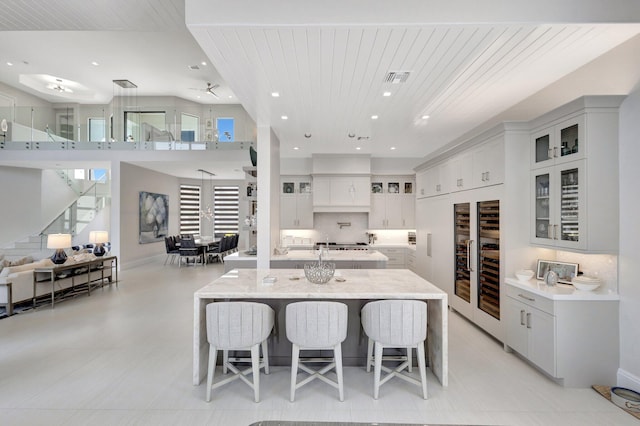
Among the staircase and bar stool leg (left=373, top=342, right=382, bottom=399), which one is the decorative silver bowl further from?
the staircase

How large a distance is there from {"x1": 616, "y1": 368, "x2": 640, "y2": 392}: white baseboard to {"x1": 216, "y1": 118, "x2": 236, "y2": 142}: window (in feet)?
30.3

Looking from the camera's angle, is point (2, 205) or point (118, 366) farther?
point (2, 205)

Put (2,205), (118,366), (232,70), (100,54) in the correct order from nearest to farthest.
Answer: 1. (232,70)
2. (118,366)
3. (100,54)
4. (2,205)

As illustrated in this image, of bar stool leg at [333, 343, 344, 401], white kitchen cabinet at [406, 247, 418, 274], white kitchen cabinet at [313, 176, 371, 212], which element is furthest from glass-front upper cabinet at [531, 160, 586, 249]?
white kitchen cabinet at [313, 176, 371, 212]

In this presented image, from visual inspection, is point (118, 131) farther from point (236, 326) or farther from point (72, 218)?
point (236, 326)

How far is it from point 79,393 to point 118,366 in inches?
19.6

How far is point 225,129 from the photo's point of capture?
9.82 meters

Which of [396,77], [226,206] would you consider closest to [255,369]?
[396,77]

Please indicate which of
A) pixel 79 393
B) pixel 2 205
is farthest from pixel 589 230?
pixel 2 205

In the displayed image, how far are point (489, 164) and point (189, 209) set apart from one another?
11161mm

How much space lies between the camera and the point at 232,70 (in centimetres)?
295

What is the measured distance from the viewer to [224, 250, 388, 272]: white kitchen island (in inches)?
194

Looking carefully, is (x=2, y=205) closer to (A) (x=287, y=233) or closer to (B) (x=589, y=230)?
(A) (x=287, y=233)

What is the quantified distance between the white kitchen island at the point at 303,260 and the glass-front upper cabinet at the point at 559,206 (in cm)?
238
